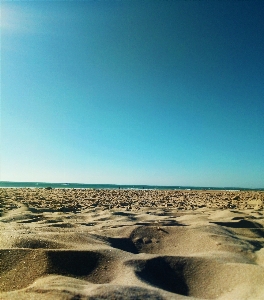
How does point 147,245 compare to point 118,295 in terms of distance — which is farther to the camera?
point 147,245

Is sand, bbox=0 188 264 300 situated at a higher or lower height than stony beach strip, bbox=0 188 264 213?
lower

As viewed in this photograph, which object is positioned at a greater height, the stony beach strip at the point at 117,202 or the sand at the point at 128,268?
the stony beach strip at the point at 117,202

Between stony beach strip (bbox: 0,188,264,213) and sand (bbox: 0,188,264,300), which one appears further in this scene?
stony beach strip (bbox: 0,188,264,213)

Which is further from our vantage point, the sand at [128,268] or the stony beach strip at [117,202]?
the stony beach strip at [117,202]

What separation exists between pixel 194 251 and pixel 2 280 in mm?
2109

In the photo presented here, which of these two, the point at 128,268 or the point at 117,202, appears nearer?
the point at 128,268

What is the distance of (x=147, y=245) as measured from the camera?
3.20m

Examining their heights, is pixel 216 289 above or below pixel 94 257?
below

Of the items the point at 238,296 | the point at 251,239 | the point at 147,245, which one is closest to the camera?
the point at 238,296

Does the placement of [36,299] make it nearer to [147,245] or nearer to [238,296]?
[238,296]

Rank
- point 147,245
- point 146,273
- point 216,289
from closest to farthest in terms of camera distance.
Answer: point 216,289 → point 146,273 → point 147,245

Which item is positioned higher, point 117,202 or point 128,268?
point 117,202

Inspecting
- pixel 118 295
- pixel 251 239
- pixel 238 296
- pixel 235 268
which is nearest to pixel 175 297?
pixel 118 295

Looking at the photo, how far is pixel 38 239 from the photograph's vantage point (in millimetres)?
2791
